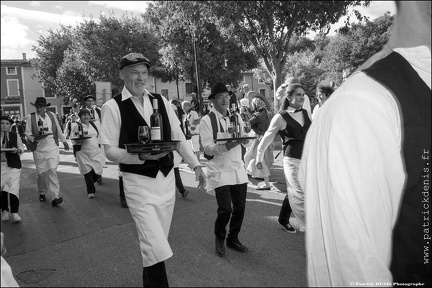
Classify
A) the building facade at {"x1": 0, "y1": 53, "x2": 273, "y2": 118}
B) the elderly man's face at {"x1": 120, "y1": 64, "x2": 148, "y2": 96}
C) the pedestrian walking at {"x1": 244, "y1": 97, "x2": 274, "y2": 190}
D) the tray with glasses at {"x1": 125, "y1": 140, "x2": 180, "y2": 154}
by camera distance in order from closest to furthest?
the tray with glasses at {"x1": 125, "y1": 140, "x2": 180, "y2": 154} < the elderly man's face at {"x1": 120, "y1": 64, "x2": 148, "y2": 96} < the pedestrian walking at {"x1": 244, "y1": 97, "x2": 274, "y2": 190} < the building facade at {"x1": 0, "y1": 53, "x2": 273, "y2": 118}

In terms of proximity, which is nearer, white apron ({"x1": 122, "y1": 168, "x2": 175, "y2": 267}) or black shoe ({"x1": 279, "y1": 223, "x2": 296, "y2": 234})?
white apron ({"x1": 122, "y1": 168, "x2": 175, "y2": 267})

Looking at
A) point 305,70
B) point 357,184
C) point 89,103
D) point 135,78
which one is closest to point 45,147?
Answer: point 89,103

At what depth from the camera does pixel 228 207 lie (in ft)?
14.5

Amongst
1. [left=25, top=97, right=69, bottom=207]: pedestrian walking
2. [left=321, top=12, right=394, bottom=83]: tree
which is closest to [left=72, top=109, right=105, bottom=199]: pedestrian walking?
[left=25, top=97, right=69, bottom=207]: pedestrian walking

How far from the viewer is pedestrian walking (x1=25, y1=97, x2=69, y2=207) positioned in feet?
25.0

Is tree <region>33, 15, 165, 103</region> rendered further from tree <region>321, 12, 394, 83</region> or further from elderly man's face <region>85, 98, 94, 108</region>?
elderly man's face <region>85, 98, 94, 108</region>

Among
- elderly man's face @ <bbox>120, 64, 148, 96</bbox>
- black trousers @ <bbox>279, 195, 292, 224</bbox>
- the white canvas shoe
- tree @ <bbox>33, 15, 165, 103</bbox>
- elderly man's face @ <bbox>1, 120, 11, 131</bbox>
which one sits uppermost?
tree @ <bbox>33, 15, 165, 103</bbox>

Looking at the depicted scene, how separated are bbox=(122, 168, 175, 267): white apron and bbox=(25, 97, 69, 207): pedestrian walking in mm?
4938

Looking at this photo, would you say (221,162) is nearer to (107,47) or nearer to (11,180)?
(11,180)

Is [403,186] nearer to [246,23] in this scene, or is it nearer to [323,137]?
[323,137]

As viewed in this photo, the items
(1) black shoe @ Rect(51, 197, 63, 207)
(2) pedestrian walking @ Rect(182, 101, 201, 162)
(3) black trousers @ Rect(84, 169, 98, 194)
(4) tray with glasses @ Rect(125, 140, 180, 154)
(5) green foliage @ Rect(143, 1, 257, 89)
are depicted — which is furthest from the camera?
(5) green foliage @ Rect(143, 1, 257, 89)

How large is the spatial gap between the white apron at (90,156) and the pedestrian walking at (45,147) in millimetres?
700

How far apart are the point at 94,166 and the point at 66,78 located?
33.9m

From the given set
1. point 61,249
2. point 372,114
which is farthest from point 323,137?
point 61,249
